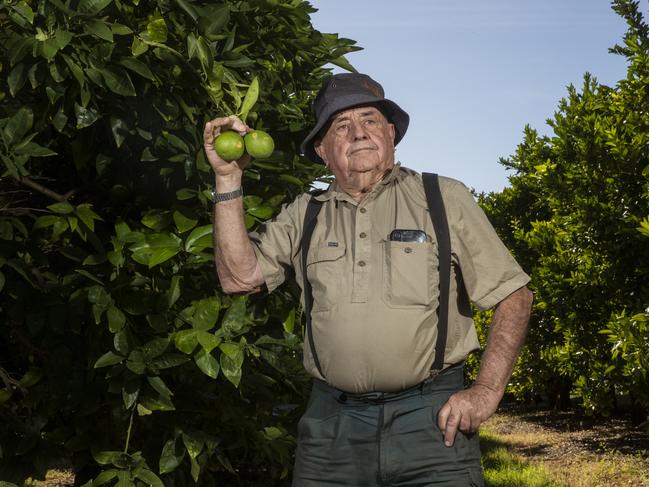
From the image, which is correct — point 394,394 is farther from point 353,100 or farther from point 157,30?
point 157,30

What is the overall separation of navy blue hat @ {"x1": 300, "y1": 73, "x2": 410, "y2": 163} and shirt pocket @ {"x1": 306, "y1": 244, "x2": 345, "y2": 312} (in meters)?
0.57

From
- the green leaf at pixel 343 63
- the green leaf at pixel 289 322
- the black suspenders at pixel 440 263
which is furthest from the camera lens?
the green leaf at pixel 343 63

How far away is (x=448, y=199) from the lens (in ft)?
10.1

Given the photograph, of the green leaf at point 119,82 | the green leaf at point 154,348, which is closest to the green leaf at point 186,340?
the green leaf at point 154,348

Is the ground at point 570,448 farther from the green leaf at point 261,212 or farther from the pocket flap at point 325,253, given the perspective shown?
the pocket flap at point 325,253

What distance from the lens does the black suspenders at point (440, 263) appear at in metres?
2.96

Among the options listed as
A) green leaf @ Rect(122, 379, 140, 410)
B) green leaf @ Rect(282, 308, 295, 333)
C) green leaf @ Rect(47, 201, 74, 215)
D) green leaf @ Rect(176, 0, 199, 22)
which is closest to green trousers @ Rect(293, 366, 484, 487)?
green leaf @ Rect(122, 379, 140, 410)

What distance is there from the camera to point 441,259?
300cm

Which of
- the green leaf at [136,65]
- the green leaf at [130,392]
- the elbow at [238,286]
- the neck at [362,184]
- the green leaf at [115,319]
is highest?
the green leaf at [136,65]

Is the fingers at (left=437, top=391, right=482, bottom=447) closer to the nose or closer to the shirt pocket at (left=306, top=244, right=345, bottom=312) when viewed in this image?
the shirt pocket at (left=306, top=244, right=345, bottom=312)

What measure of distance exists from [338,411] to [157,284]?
1208 millimetres

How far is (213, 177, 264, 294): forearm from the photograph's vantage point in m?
3.12

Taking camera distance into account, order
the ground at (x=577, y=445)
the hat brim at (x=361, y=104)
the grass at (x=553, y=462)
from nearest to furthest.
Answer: the hat brim at (x=361, y=104)
the grass at (x=553, y=462)
the ground at (x=577, y=445)

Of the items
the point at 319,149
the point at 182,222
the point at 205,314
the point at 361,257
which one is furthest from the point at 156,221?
the point at 361,257
